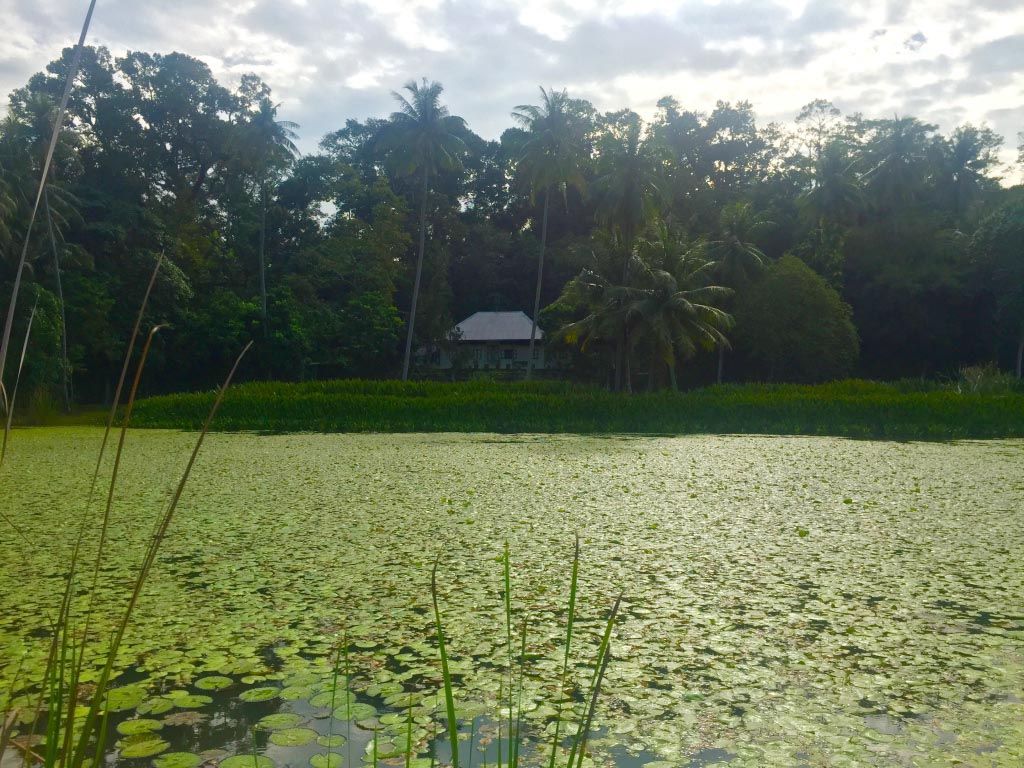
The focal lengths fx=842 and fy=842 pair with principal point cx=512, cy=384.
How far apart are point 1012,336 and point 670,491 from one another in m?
25.2

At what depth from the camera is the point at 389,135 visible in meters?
24.3

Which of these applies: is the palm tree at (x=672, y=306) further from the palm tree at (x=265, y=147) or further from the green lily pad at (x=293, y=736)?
the green lily pad at (x=293, y=736)

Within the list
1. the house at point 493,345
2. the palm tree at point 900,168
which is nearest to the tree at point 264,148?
the house at point 493,345

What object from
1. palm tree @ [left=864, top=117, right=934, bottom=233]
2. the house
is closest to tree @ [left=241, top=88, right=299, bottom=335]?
the house

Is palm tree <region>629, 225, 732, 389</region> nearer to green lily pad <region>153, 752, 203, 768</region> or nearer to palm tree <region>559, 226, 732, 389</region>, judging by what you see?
palm tree <region>559, 226, 732, 389</region>

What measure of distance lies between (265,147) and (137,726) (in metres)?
24.9

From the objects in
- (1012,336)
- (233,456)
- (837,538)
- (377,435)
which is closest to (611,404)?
(377,435)

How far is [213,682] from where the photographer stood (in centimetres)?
238

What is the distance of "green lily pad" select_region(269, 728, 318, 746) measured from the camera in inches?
79.4

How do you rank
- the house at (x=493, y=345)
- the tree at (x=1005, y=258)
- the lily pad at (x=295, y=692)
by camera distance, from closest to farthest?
the lily pad at (x=295, y=692) → the tree at (x=1005, y=258) → the house at (x=493, y=345)

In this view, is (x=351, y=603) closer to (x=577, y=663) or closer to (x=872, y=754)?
(x=577, y=663)

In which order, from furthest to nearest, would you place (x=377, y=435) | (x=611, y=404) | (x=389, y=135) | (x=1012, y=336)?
(x=1012, y=336) < (x=389, y=135) < (x=611, y=404) < (x=377, y=435)

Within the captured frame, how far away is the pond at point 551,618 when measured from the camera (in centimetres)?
205

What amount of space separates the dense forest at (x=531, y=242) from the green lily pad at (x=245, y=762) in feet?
59.2
